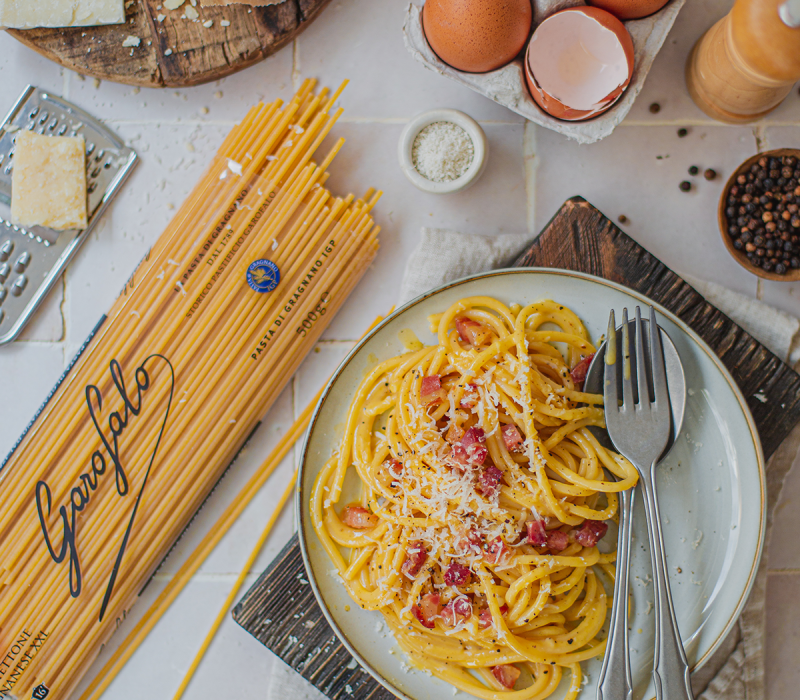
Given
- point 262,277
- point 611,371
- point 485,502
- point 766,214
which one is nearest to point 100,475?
point 262,277

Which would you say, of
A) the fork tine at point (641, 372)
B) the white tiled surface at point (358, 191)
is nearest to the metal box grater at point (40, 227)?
the white tiled surface at point (358, 191)

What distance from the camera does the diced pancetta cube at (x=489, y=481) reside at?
4.71 ft

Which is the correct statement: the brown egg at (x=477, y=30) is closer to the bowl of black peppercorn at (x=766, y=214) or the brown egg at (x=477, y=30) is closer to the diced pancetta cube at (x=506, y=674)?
the bowl of black peppercorn at (x=766, y=214)

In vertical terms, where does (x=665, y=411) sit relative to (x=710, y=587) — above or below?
above

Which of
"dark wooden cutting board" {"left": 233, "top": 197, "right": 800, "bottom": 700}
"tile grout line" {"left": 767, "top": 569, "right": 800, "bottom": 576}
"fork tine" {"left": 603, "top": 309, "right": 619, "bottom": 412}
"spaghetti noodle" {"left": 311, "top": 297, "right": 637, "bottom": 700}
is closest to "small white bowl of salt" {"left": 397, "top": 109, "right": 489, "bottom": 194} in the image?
"dark wooden cutting board" {"left": 233, "top": 197, "right": 800, "bottom": 700}

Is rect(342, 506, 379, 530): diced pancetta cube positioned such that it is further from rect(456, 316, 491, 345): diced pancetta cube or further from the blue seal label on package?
the blue seal label on package

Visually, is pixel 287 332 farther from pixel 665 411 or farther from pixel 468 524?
pixel 665 411

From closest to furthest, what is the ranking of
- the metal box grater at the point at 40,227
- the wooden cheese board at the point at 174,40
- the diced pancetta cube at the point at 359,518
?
the diced pancetta cube at the point at 359,518, the wooden cheese board at the point at 174,40, the metal box grater at the point at 40,227

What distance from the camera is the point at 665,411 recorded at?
1449 millimetres

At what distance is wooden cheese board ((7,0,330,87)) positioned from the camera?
1782mm

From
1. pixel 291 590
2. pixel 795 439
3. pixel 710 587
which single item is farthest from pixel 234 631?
pixel 795 439

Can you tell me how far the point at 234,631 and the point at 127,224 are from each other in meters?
1.40

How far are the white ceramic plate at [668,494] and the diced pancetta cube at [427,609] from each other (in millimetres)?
138

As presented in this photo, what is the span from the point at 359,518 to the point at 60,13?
5.81 feet
